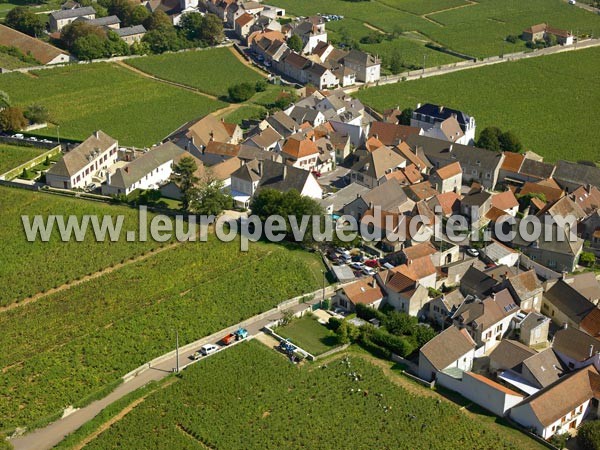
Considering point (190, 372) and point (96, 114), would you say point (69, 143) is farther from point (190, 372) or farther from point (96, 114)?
point (190, 372)

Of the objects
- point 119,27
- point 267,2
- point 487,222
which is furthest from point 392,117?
point 267,2

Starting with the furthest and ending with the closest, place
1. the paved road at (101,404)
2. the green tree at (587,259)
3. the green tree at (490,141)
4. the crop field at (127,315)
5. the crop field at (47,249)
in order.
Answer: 1. the green tree at (490,141)
2. the green tree at (587,259)
3. the crop field at (47,249)
4. the crop field at (127,315)
5. the paved road at (101,404)

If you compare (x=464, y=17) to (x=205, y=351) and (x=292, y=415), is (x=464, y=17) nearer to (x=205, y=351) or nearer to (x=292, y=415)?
(x=205, y=351)

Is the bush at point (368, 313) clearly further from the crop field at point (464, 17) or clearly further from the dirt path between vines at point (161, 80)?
the crop field at point (464, 17)

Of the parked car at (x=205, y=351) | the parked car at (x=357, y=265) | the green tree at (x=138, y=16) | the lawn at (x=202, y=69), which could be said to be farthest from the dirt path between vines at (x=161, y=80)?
the parked car at (x=205, y=351)

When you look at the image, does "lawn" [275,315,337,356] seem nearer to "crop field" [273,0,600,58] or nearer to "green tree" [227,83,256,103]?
"green tree" [227,83,256,103]

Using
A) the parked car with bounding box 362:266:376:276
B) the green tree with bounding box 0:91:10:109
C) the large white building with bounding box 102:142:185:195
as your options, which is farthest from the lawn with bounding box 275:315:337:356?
the green tree with bounding box 0:91:10:109
